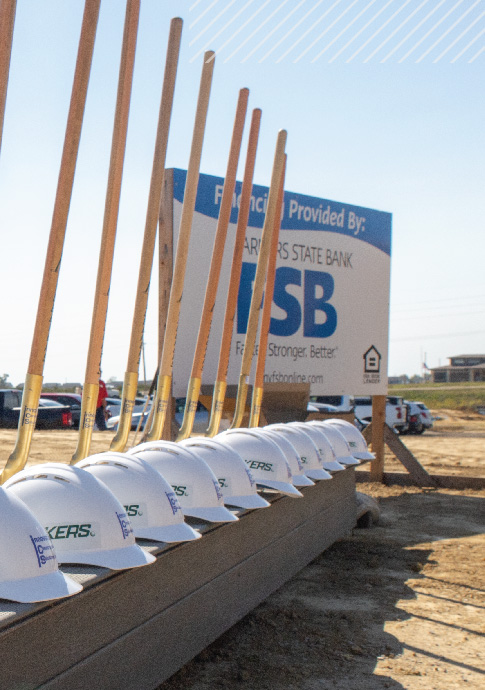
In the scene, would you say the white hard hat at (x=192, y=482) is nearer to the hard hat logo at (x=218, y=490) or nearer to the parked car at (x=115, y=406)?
the hard hat logo at (x=218, y=490)

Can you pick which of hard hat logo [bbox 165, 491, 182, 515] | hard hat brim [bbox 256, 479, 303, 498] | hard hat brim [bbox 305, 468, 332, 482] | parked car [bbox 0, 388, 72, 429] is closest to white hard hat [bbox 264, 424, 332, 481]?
hard hat brim [bbox 305, 468, 332, 482]

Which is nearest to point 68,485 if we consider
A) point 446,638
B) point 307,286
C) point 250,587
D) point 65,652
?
point 65,652

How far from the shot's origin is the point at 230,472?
4508 mm

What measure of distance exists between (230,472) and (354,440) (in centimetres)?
319

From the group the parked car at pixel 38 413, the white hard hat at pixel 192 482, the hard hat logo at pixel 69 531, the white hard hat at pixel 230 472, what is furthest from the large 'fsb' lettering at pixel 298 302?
the parked car at pixel 38 413

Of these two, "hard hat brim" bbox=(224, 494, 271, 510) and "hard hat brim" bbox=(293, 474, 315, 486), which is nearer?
"hard hat brim" bbox=(224, 494, 271, 510)

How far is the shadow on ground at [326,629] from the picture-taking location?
12.3ft

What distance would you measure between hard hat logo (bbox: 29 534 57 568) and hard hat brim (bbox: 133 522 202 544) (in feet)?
2.73

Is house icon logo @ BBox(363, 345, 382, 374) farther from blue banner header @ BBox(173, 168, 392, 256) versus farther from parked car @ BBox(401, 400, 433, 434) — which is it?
parked car @ BBox(401, 400, 433, 434)

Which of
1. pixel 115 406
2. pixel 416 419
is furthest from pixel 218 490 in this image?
pixel 416 419

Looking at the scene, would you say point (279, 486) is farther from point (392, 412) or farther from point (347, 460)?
point (392, 412)

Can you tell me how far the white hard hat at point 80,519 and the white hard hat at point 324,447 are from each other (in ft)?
10.8

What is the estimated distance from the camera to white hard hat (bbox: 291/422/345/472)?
6.39 metres

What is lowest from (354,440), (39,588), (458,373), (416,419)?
(39,588)
